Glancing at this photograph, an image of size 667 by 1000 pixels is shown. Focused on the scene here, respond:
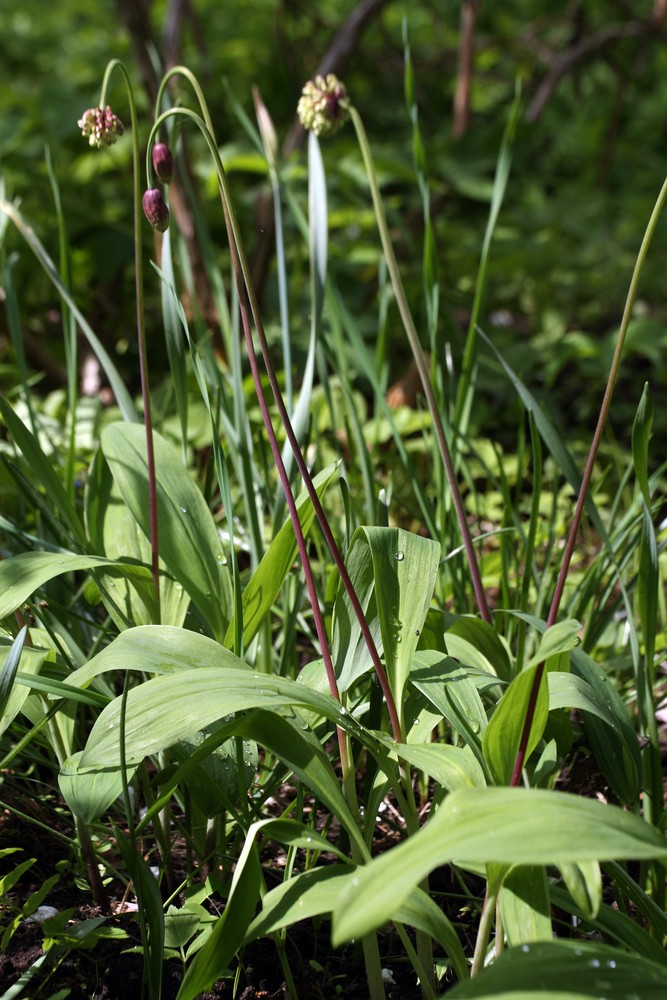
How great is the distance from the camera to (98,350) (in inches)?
49.8

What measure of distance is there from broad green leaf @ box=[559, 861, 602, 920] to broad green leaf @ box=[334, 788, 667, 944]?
0.17 ft

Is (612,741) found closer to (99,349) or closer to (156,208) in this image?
(156,208)

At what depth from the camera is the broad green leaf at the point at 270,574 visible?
967mm

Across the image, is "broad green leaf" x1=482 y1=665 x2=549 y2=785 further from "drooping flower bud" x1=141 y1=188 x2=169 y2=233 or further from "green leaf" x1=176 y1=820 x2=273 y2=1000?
"drooping flower bud" x1=141 y1=188 x2=169 y2=233

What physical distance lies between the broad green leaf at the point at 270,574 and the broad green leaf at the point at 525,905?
15.8 inches

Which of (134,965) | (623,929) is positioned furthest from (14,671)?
(623,929)

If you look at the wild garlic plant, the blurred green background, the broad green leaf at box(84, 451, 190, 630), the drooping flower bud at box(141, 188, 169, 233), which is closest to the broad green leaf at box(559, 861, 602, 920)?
the wild garlic plant

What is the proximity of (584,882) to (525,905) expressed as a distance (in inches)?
3.4

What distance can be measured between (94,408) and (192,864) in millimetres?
1244

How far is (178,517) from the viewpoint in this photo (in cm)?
111

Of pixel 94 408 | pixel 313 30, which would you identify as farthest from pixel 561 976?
pixel 313 30

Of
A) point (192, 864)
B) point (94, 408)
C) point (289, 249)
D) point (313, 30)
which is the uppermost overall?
point (313, 30)

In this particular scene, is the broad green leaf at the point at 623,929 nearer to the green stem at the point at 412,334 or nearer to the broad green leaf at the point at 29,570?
the green stem at the point at 412,334

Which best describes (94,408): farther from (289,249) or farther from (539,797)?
(539,797)
